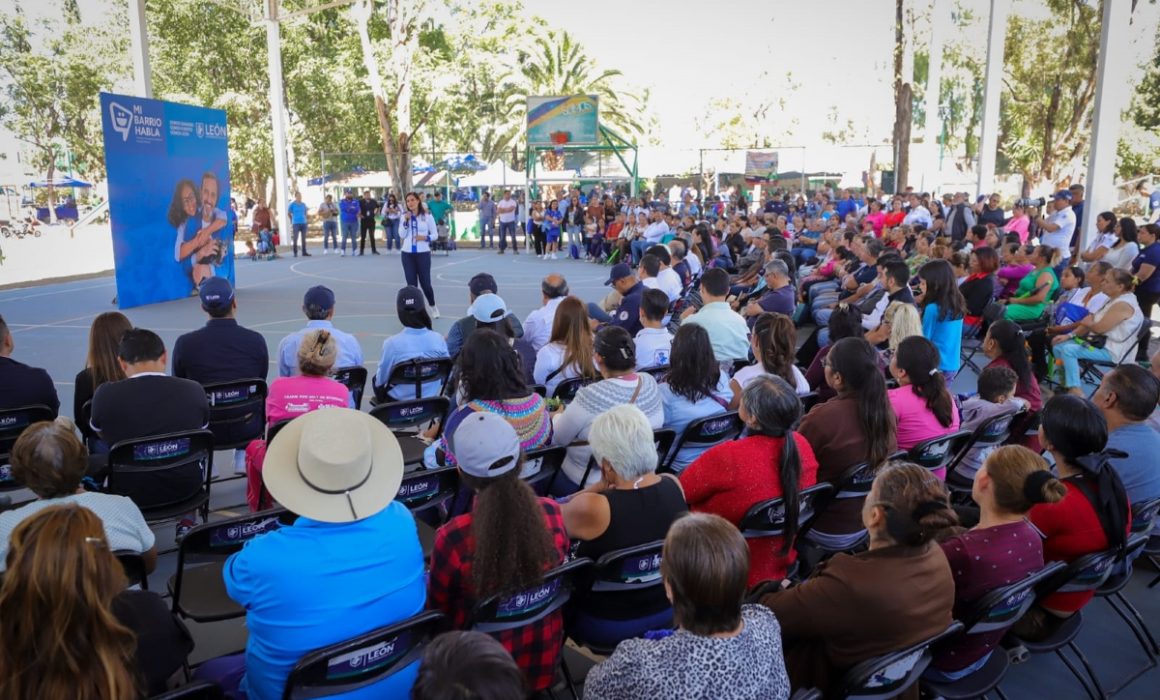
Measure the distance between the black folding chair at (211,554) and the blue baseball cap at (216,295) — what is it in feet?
10.1

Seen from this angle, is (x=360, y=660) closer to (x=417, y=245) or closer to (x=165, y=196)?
(x=417, y=245)

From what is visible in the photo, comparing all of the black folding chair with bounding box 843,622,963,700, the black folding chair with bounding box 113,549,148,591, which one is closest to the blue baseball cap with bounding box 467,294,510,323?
the black folding chair with bounding box 113,549,148,591

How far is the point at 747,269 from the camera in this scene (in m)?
12.4

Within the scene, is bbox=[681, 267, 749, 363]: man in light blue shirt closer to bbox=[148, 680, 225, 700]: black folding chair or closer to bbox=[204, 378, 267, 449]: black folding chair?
bbox=[204, 378, 267, 449]: black folding chair

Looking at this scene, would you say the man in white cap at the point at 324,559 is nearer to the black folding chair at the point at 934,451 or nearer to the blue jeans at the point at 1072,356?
the black folding chair at the point at 934,451

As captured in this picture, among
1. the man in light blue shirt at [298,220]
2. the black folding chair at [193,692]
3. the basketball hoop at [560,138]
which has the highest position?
the basketball hoop at [560,138]

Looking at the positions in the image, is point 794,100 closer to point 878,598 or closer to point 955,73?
point 955,73

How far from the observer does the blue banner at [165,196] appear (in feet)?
45.4

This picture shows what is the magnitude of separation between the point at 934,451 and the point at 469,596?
8.75 feet

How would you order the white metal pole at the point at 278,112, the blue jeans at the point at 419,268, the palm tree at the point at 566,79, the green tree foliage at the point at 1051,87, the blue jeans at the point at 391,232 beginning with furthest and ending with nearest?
1. the palm tree at the point at 566,79
2. the green tree foliage at the point at 1051,87
3. the blue jeans at the point at 391,232
4. the white metal pole at the point at 278,112
5. the blue jeans at the point at 419,268

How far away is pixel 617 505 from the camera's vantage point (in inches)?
122

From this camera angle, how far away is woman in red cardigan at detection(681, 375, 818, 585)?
3469mm

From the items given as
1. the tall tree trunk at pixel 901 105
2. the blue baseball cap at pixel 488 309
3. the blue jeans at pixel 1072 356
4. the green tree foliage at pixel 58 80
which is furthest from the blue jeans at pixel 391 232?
the blue jeans at pixel 1072 356

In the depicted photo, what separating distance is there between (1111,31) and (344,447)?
15.0 meters
